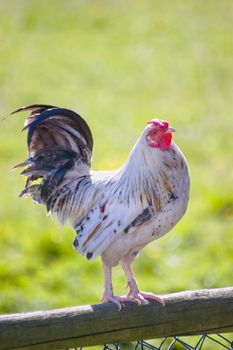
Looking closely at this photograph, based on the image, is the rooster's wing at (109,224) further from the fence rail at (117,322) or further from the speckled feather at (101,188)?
the fence rail at (117,322)

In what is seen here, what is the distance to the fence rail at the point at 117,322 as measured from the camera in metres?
3.50

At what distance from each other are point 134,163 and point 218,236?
189 inches

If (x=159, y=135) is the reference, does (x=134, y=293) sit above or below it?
below

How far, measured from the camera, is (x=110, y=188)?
476cm

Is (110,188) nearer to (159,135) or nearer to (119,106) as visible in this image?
(159,135)

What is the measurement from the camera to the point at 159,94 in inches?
562

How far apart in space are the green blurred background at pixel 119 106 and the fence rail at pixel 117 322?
14.3 ft

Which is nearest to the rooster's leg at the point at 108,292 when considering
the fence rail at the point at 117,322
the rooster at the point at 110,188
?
the rooster at the point at 110,188

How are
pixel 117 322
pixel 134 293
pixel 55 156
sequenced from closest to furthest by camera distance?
pixel 117 322, pixel 134 293, pixel 55 156

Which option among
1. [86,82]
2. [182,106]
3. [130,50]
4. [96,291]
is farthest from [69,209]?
[130,50]

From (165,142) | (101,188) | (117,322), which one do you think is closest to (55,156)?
(101,188)

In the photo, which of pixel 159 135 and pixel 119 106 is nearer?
pixel 159 135

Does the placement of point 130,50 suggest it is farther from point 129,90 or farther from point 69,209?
point 69,209

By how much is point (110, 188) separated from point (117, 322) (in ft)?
4.08
